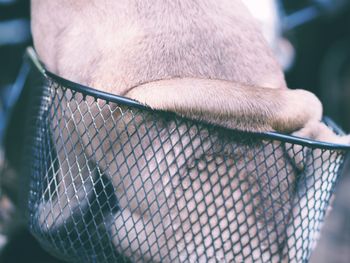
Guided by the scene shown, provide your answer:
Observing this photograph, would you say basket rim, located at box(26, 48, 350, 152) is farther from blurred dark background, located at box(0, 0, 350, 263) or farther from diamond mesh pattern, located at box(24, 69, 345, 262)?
blurred dark background, located at box(0, 0, 350, 263)

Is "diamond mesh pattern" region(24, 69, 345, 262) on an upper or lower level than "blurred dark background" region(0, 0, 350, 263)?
upper

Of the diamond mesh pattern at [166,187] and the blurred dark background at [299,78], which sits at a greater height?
the diamond mesh pattern at [166,187]

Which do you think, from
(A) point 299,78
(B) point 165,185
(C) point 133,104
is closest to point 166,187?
(B) point 165,185

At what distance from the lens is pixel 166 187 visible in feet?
2.36

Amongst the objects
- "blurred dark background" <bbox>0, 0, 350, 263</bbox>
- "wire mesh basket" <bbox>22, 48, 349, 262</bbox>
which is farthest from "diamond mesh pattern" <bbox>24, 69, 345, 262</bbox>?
"blurred dark background" <bbox>0, 0, 350, 263</bbox>

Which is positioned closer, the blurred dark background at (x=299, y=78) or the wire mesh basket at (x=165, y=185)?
the wire mesh basket at (x=165, y=185)

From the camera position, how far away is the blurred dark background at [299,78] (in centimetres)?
132

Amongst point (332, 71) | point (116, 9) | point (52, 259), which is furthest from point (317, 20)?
point (116, 9)

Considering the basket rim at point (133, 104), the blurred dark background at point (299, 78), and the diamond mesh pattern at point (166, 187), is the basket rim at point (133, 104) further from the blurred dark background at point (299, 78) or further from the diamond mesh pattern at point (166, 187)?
the blurred dark background at point (299, 78)

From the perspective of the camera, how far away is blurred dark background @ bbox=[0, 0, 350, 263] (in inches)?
51.9

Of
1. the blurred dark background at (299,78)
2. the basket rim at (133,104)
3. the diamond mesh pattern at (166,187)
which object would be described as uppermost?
the basket rim at (133,104)

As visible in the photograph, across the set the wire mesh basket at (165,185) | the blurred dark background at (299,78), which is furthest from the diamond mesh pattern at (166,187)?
the blurred dark background at (299,78)

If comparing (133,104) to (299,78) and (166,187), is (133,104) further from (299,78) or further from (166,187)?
(299,78)

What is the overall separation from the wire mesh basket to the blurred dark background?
548mm
